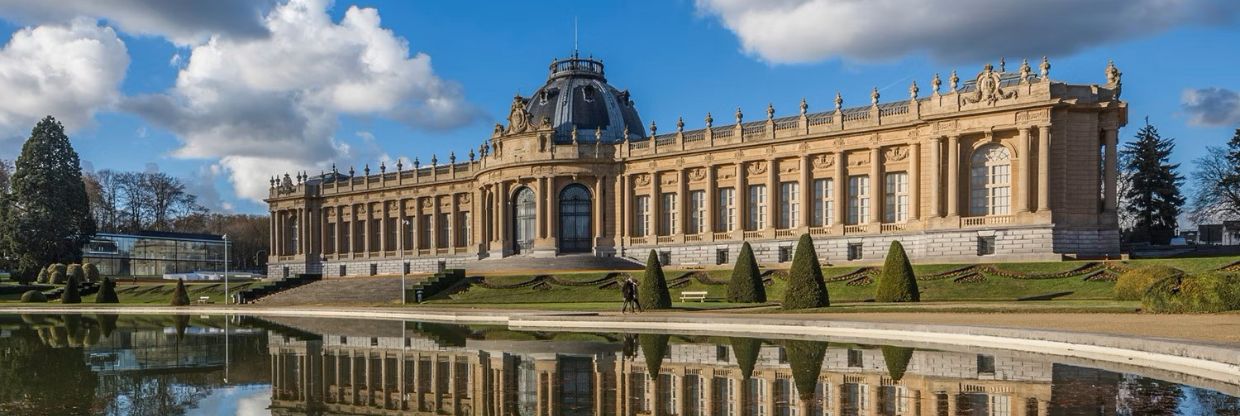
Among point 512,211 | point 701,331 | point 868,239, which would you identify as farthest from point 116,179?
point 701,331

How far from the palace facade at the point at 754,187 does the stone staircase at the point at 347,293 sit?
18.6ft

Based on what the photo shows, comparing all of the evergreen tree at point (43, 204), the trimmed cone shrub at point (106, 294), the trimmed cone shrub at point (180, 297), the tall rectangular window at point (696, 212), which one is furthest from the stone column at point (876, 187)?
the evergreen tree at point (43, 204)

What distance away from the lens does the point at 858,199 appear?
67.2 meters

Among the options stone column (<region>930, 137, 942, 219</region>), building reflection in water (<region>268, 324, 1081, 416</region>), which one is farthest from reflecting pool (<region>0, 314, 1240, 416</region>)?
stone column (<region>930, 137, 942, 219</region>)

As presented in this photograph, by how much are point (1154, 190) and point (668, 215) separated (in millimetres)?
35046

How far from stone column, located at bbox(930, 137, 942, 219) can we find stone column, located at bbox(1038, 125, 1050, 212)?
570 centimetres

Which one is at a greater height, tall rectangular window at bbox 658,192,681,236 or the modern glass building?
tall rectangular window at bbox 658,192,681,236

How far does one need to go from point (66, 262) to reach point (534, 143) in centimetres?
4421

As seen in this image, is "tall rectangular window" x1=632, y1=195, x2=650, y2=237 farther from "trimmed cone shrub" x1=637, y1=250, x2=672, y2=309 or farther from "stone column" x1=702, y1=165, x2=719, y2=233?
"trimmed cone shrub" x1=637, y1=250, x2=672, y2=309

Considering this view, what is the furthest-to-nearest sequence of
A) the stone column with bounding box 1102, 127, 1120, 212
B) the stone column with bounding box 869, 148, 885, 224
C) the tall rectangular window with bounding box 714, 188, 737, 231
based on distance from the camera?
1. the tall rectangular window with bounding box 714, 188, 737, 231
2. the stone column with bounding box 869, 148, 885, 224
3. the stone column with bounding box 1102, 127, 1120, 212

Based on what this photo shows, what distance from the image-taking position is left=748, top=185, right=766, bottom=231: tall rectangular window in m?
72.2

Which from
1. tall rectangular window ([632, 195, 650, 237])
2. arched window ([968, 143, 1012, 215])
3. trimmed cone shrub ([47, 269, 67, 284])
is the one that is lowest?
trimmed cone shrub ([47, 269, 67, 284])

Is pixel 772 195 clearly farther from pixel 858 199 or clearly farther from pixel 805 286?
pixel 805 286

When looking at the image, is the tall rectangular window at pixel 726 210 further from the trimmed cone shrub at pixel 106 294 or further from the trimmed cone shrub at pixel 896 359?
the trimmed cone shrub at pixel 896 359
